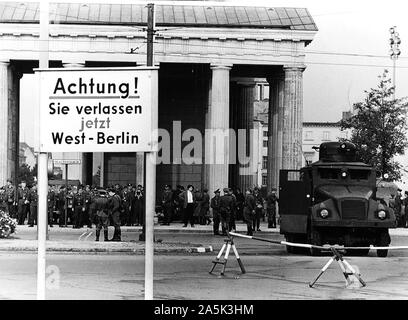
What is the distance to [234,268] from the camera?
15.6 meters

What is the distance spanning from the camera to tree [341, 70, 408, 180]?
2223 cm

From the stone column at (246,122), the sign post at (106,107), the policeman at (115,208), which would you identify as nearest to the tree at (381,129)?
the policeman at (115,208)

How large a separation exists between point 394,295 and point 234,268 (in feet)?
15.6

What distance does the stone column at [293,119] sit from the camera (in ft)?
126

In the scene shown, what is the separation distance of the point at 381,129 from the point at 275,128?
719 inches

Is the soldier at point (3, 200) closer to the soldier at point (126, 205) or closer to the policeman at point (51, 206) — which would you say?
the policeman at point (51, 206)

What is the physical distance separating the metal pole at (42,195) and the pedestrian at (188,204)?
24948 mm

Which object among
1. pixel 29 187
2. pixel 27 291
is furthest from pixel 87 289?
pixel 29 187

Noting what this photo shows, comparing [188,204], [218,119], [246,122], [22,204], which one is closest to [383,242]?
[188,204]

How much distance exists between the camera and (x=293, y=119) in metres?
38.2

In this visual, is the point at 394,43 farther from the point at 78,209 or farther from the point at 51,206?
the point at 51,206

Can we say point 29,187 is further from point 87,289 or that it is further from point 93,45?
point 87,289

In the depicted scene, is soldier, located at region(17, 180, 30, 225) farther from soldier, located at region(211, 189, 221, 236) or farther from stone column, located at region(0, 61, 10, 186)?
soldier, located at region(211, 189, 221, 236)

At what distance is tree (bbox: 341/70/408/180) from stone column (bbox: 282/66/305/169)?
8.32 m
